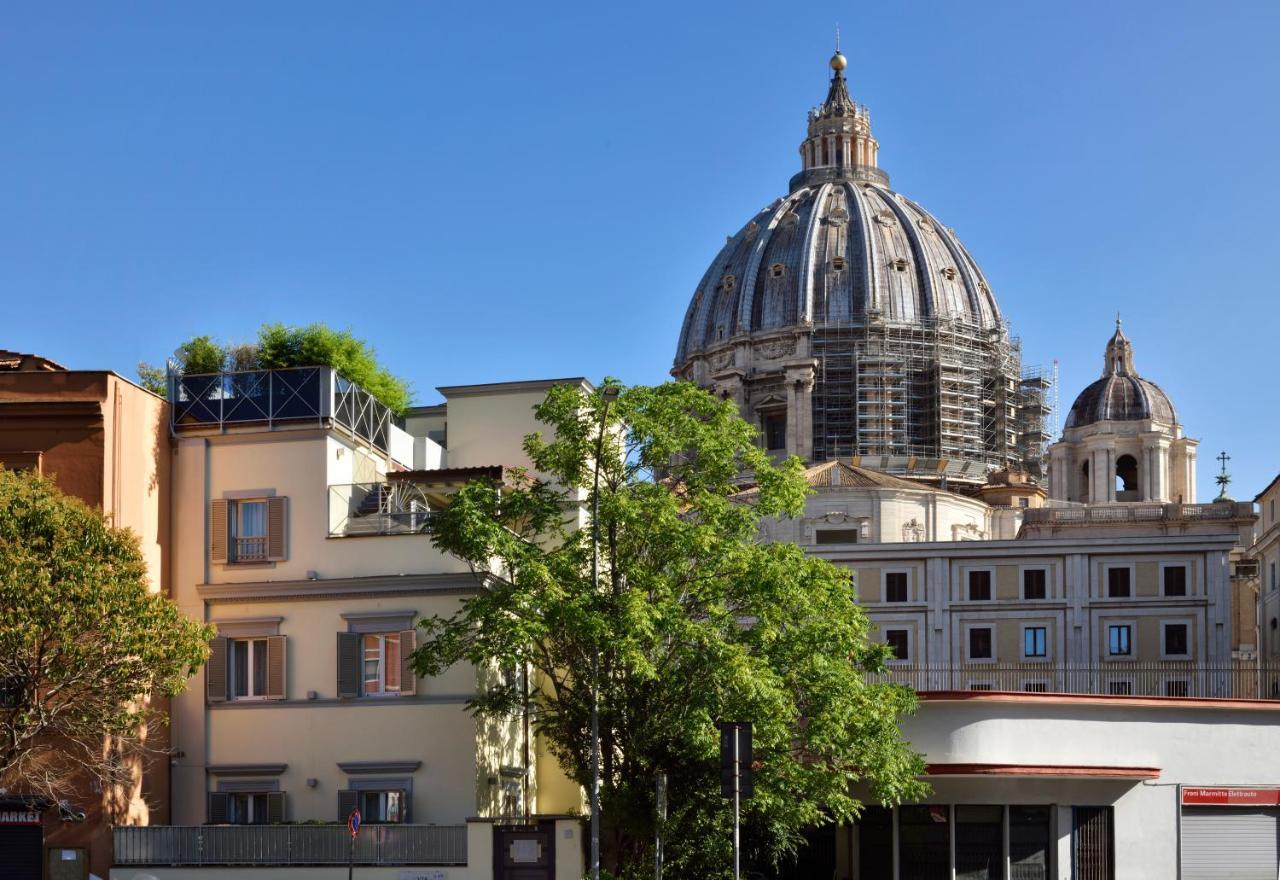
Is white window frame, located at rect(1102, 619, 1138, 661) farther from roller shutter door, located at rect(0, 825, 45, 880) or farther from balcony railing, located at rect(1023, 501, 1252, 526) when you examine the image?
roller shutter door, located at rect(0, 825, 45, 880)

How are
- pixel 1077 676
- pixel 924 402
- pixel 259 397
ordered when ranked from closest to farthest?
pixel 259 397 < pixel 1077 676 < pixel 924 402

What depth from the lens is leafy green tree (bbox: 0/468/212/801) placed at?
3338cm

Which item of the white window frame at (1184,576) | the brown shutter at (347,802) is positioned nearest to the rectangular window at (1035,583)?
the white window frame at (1184,576)

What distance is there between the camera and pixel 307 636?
3966 cm

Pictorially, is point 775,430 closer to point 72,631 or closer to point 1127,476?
point 1127,476

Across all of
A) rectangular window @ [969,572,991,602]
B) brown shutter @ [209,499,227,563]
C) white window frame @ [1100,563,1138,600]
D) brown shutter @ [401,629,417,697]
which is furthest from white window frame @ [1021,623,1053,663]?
brown shutter @ [209,499,227,563]

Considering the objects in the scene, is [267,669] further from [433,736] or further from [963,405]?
[963,405]

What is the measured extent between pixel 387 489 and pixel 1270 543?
149 ft

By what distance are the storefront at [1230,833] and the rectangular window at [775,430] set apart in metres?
94.4

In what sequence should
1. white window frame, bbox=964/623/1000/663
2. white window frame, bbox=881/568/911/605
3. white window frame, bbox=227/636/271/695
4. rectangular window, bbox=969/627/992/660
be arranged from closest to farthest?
white window frame, bbox=227/636/271/695 → white window frame, bbox=964/623/1000/663 → rectangular window, bbox=969/627/992/660 → white window frame, bbox=881/568/911/605

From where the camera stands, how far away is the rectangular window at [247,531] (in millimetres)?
40281

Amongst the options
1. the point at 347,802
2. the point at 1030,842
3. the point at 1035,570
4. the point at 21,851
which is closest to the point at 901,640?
the point at 1035,570

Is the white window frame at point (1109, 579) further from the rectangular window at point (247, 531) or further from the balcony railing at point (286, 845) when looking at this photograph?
the balcony railing at point (286, 845)

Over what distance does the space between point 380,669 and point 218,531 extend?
450 cm
